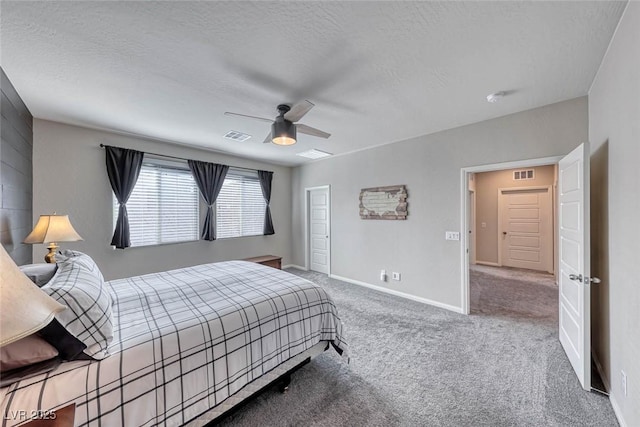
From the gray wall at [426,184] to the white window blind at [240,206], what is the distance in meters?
1.53

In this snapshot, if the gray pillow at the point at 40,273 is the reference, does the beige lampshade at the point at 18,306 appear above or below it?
above

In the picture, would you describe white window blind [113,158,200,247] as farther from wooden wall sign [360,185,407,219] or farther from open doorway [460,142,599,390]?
open doorway [460,142,599,390]

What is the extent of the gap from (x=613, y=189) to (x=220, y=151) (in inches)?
192

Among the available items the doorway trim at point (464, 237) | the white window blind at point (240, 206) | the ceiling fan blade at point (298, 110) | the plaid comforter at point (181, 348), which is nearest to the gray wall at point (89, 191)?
the white window blind at point (240, 206)

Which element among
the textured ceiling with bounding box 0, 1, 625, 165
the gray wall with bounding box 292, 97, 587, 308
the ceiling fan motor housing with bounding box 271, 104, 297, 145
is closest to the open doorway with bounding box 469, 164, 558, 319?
the gray wall with bounding box 292, 97, 587, 308

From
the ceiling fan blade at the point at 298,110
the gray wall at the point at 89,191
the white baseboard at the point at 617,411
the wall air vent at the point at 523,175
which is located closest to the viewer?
the white baseboard at the point at 617,411

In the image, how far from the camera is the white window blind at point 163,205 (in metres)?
3.65

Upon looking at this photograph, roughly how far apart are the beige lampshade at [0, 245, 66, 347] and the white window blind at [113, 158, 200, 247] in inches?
132

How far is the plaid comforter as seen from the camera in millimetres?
1054

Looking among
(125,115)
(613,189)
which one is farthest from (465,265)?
(125,115)

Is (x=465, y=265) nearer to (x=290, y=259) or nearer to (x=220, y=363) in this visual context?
(x=220, y=363)

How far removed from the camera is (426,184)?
3.61m

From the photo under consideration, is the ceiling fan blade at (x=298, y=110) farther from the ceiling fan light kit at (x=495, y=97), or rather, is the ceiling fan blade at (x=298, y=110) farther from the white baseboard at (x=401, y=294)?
the white baseboard at (x=401, y=294)

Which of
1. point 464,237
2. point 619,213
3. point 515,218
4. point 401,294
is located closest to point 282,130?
point 619,213
